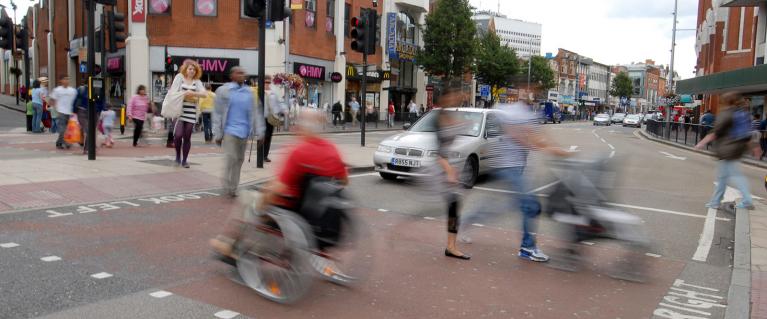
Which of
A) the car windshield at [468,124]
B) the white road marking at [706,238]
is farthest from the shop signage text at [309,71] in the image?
the white road marking at [706,238]

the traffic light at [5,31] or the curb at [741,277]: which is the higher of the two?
the traffic light at [5,31]

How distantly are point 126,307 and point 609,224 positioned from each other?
390 cm

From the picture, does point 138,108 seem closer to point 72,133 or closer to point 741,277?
point 72,133

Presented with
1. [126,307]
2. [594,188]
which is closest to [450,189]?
[594,188]

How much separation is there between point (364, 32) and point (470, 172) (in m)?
6.76

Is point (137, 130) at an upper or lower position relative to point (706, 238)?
upper

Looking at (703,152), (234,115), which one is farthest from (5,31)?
(703,152)

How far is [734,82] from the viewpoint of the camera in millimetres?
26031

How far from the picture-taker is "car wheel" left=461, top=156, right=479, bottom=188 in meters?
10.7

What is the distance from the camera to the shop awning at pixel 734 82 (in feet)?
75.1

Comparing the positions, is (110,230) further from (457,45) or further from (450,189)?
(457,45)

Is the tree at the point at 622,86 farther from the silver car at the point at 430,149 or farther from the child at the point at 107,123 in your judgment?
the child at the point at 107,123

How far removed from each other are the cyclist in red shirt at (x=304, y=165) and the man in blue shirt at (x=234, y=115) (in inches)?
149

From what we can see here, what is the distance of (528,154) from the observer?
578cm
